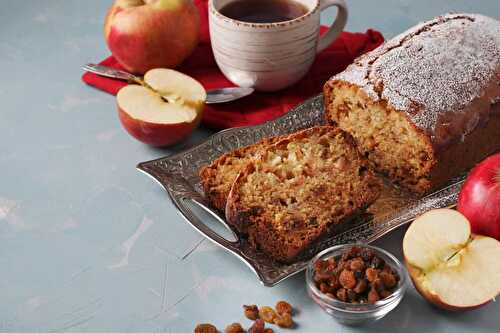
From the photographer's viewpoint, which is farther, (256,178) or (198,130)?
(198,130)

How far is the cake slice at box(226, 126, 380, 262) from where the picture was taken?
2418 millimetres

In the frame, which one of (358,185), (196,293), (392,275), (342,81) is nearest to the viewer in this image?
(392,275)

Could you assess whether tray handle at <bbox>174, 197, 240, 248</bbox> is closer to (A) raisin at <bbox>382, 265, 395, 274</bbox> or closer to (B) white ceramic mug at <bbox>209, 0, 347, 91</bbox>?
(A) raisin at <bbox>382, 265, 395, 274</bbox>

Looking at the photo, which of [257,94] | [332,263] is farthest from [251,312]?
[257,94]

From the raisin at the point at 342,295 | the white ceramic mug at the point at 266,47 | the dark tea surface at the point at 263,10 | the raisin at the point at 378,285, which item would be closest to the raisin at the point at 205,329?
the raisin at the point at 342,295

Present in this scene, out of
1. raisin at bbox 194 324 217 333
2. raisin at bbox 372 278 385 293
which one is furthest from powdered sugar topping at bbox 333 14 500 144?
raisin at bbox 194 324 217 333

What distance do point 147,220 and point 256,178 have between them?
0.45 m

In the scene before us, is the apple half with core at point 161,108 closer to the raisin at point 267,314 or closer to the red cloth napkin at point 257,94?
Result: the red cloth napkin at point 257,94

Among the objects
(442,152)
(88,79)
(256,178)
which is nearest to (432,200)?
(442,152)

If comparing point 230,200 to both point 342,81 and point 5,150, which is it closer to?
point 342,81

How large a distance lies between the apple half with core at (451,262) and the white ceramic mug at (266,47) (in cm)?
111

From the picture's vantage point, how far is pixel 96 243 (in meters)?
2.61

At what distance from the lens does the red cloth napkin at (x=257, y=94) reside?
3.18 m

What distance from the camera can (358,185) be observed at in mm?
2594
